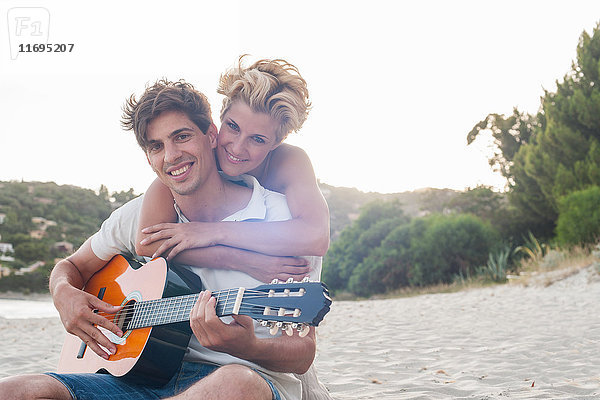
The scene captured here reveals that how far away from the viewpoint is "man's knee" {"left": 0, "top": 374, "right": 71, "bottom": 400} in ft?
5.89

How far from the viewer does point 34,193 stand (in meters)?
30.7

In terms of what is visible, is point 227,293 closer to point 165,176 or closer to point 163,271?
point 163,271

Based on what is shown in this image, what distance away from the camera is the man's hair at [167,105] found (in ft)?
7.64

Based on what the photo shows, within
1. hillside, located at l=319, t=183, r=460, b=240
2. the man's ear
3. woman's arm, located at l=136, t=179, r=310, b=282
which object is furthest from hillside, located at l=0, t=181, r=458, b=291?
woman's arm, located at l=136, t=179, r=310, b=282

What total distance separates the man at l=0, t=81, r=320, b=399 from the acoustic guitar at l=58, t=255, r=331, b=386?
0.18 ft

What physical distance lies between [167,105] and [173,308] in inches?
33.5

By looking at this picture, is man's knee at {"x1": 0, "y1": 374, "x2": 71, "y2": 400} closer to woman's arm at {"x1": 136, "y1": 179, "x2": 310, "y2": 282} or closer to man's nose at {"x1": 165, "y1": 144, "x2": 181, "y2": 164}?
woman's arm at {"x1": 136, "y1": 179, "x2": 310, "y2": 282}

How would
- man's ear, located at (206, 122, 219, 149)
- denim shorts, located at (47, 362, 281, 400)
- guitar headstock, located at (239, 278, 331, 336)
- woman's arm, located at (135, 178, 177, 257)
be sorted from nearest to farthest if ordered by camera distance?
guitar headstock, located at (239, 278, 331, 336) → denim shorts, located at (47, 362, 281, 400) → woman's arm, located at (135, 178, 177, 257) → man's ear, located at (206, 122, 219, 149)

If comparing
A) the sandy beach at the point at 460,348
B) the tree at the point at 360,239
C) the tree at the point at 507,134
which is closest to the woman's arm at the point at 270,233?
the sandy beach at the point at 460,348

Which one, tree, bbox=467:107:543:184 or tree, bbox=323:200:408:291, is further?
tree, bbox=467:107:543:184

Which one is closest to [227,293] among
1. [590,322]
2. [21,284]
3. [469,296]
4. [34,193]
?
[590,322]

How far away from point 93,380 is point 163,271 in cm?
47

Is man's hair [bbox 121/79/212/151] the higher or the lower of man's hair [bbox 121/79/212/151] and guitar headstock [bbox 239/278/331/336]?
the higher

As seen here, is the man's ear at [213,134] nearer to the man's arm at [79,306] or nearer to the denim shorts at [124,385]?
the man's arm at [79,306]
